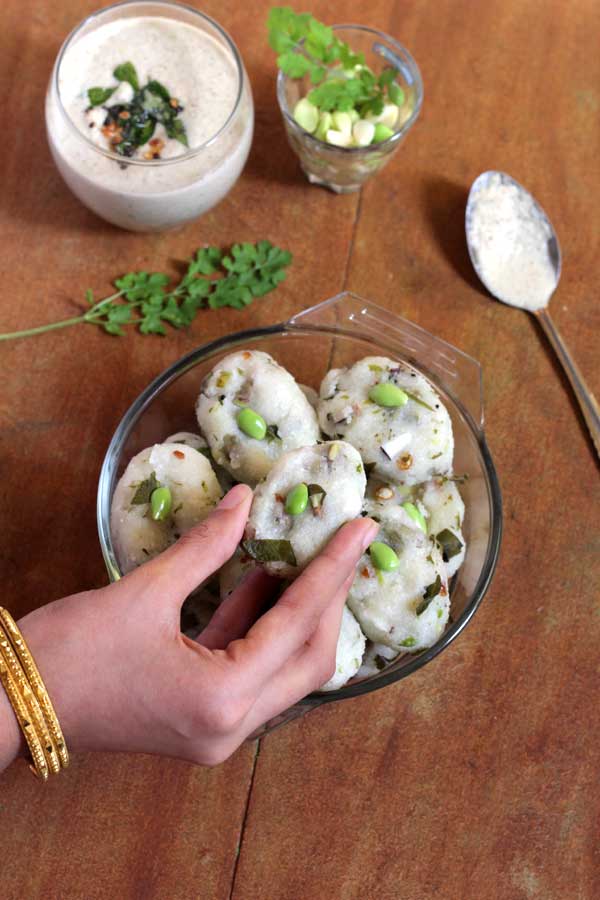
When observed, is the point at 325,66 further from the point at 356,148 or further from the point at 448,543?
the point at 448,543

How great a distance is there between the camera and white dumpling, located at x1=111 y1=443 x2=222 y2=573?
1.15 metres

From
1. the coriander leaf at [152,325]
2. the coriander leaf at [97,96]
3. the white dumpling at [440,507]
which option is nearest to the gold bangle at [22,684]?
the white dumpling at [440,507]

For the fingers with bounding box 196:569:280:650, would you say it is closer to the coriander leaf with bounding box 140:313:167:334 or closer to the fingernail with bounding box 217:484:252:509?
the fingernail with bounding box 217:484:252:509

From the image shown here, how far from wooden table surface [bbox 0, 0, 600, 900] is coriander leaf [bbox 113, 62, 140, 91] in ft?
0.75

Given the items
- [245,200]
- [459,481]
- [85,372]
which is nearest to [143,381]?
[85,372]

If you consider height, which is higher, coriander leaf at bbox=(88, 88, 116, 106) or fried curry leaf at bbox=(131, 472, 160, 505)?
coriander leaf at bbox=(88, 88, 116, 106)

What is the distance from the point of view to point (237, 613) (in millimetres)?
1094

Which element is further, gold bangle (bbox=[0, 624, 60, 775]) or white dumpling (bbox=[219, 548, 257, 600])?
white dumpling (bbox=[219, 548, 257, 600])

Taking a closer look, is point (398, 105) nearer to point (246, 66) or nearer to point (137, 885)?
point (246, 66)

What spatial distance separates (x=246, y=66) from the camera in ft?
5.49

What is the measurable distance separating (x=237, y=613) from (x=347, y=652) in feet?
0.49

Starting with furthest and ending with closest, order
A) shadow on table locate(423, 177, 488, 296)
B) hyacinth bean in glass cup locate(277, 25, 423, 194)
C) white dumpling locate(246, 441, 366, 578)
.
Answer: shadow on table locate(423, 177, 488, 296) → hyacinth bean in glass cup locate(277, 25, 423, 194) → white dumpling locate(246, 441, 366, 578)

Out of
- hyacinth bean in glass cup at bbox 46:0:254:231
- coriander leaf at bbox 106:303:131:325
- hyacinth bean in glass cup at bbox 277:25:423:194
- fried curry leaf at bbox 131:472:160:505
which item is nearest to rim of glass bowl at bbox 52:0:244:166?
hyacinth bean in glass cup at bbox 46:0:254:231

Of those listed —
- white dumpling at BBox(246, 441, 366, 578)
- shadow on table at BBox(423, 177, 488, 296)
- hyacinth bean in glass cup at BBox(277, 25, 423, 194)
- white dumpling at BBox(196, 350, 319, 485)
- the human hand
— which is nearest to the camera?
the human hand
